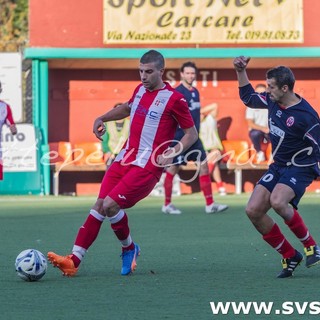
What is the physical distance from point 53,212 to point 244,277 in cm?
856

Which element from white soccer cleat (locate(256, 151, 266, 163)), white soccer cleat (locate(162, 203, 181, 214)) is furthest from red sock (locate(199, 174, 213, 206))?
white soccer cleat (locate(256, 151, 266, 163))

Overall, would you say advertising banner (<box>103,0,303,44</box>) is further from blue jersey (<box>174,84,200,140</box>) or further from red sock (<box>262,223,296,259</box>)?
red sock (<box>262,223,296,259</box>)

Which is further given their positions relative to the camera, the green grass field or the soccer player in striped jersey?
the soccer player in striped jersey

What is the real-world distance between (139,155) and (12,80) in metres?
13.2

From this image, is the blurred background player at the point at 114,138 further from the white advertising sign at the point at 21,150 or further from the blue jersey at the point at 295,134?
the blue jersey at the point at 295,134

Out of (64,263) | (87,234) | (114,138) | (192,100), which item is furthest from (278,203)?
(114,138)

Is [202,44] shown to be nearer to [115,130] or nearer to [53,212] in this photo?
[115,130]

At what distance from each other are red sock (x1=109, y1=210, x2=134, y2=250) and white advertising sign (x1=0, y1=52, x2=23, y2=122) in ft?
42.4

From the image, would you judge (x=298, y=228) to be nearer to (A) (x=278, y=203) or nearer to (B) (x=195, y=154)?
(A) (x=278, y=203)

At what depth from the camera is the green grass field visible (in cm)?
718

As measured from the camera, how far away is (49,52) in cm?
2164

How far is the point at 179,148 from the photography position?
→ 28.7ft

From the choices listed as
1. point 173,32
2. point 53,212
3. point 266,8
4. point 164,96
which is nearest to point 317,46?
point 266,8

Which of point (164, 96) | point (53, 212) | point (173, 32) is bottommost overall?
point (53, 212)
